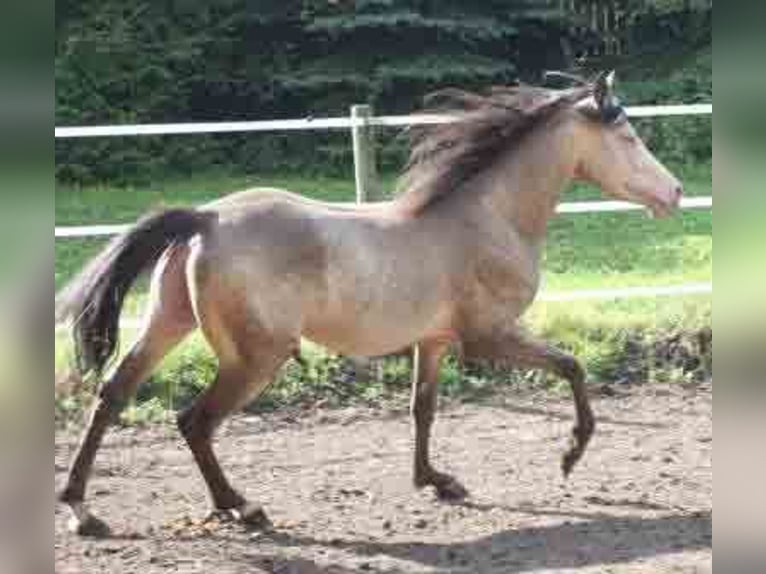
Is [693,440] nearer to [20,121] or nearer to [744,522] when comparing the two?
[744,522]

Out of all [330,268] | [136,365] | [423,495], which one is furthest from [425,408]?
[136,365]

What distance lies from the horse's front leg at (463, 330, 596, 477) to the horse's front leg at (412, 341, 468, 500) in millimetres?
264

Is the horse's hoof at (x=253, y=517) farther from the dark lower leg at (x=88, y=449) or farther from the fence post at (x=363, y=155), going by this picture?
the fence post at (x=363, y=155)

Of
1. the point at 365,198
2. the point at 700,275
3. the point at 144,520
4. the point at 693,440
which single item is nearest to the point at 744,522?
the point at 144,520

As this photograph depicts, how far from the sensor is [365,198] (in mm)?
7531

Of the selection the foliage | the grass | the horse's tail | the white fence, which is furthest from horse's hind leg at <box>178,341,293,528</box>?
the foliage

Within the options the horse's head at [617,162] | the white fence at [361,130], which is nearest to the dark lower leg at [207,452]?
the horse's head at [617,162]

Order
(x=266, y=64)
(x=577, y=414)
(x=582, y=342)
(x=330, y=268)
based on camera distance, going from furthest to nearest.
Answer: (x=266, y=64), (x=582, y=342), (x=577, y=414), (x=330, y=268)

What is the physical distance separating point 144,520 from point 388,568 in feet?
3.97

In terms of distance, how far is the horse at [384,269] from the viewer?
4457 millimetres

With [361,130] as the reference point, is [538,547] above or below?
below

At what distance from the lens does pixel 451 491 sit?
16.9ft

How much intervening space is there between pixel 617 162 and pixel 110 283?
240 centimetres

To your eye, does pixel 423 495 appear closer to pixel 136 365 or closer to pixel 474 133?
pixel 136 365
